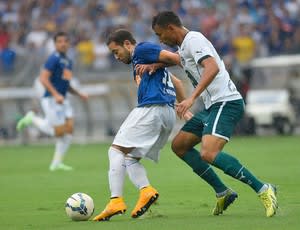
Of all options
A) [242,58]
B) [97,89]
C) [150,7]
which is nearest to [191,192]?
[97,89]

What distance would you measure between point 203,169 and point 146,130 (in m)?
0.80

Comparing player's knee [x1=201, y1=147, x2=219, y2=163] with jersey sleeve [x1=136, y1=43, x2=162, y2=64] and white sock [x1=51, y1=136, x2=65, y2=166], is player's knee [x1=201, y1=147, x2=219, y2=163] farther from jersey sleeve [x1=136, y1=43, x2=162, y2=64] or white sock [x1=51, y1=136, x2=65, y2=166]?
white sock [x1=51, y1=136, x2=65, y2=166]

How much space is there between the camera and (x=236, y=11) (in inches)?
1351

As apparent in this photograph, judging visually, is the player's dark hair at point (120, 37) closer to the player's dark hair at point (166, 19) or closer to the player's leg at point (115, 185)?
the player's dark hair at point (166, 19)

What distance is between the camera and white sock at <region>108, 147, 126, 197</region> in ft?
36.0

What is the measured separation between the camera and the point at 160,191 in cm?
1439

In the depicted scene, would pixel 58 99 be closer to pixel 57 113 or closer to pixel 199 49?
pixel 57 113

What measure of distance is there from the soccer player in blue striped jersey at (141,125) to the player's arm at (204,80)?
69 cm

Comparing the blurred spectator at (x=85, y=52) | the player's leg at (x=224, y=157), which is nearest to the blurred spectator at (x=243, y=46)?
the blurred spectator at (x=85, y=52)

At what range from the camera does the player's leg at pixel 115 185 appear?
10852 mm

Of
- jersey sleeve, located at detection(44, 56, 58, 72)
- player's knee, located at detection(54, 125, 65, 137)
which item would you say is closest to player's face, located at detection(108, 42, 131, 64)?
jersey sleeve, located at detection(44, 56, 58, 72)

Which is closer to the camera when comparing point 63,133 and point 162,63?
point 162,63

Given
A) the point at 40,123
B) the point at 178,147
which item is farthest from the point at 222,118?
the point at 40,123

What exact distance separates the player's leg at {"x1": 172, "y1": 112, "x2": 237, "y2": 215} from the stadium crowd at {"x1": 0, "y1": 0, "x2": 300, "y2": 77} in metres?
19.9
